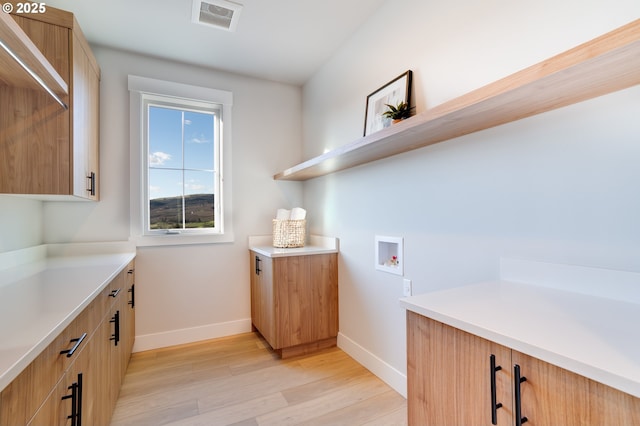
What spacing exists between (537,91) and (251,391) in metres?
2.19

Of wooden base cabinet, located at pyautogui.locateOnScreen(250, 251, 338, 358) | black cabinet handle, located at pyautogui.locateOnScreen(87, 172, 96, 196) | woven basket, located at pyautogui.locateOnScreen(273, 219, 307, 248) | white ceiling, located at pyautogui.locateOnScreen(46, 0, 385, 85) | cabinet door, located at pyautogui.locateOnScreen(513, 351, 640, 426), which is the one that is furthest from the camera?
woven basket, located at pyautogui.locateOnScreen(273, 219, 307, 248)

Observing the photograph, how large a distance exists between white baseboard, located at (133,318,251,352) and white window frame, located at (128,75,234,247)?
31.7 inches

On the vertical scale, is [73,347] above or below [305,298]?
above

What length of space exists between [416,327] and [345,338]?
63.1 inches

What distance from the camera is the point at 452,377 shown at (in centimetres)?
93

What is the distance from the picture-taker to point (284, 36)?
2395 millimetres

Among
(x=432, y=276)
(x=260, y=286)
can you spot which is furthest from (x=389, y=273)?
(x=260, y=286)

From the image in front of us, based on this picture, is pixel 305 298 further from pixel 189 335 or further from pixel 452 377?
pixel 452 377

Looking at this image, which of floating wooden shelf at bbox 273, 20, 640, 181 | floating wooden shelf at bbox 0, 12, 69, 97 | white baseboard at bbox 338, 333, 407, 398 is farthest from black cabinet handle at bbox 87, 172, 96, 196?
white baseboard at bbox 338, 333, 407, 398

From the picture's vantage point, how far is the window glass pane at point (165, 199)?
2723 mm

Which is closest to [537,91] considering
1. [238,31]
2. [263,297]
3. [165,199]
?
[238,31]

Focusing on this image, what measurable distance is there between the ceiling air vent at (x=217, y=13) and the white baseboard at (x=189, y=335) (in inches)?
101

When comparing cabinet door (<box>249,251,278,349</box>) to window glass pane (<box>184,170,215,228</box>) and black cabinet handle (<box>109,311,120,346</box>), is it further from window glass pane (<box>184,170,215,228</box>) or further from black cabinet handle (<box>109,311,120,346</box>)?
black cabinet handle (<box>109,311,120,346</box>)

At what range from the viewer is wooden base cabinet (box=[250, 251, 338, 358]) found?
7.68ft
